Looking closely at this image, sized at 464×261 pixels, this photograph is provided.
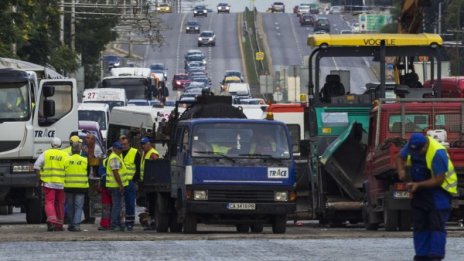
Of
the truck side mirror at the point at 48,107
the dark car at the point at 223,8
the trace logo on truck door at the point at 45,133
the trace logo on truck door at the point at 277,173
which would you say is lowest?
the trace logo on truck door at the point at 277,173

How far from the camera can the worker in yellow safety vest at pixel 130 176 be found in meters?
28.7

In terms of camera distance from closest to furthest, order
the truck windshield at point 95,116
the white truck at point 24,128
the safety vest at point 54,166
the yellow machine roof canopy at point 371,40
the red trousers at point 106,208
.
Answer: the safety vest at point 54,166
the red trousers at point 106,208
the yellow machine roof canopy at point 371,40
the white truck at point 24,128
the truck windshield at point 95,116

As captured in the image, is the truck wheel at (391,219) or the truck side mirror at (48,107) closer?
the truck wheel at (391,219)

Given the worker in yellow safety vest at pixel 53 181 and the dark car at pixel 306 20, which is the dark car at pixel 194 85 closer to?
the dark car at pixel 306 20

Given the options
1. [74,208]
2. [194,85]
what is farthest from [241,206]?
[194,85]

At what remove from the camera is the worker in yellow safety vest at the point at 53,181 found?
2892cm

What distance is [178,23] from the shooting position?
15500cm

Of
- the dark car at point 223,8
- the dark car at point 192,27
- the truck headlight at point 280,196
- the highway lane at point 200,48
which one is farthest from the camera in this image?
the dark car at point 223,8

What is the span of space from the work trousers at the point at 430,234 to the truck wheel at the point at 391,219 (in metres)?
9.60

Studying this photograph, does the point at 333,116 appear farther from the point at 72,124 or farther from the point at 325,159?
the point at 72,124

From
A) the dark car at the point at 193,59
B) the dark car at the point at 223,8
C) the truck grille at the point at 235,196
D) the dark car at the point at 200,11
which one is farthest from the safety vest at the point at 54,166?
the dark car at the point at 223,8

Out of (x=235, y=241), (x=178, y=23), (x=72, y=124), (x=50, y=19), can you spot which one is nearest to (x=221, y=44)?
(x=178, y=23)

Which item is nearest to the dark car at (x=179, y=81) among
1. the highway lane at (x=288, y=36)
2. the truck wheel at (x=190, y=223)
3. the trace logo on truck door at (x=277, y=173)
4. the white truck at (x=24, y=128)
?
the highway lane at (x=288, y=36)

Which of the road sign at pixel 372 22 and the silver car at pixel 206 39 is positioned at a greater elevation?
the road sign at pixel 372 22
